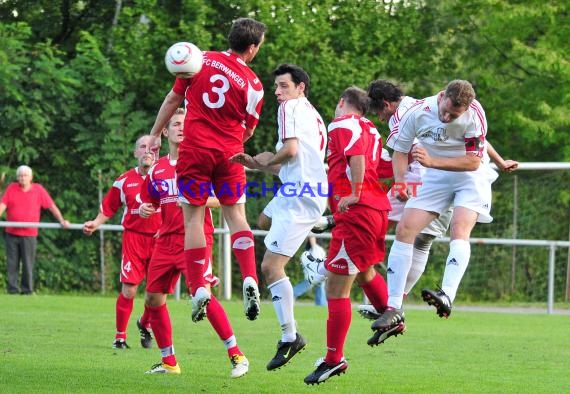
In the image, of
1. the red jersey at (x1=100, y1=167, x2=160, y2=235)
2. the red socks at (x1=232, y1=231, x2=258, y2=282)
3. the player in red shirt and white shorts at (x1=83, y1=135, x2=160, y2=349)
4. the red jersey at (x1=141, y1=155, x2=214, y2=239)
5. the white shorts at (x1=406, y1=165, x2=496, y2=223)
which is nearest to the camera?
the red socks at (x1=232, y1=231, x2=258, y2=282)

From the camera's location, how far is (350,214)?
30.1 feet

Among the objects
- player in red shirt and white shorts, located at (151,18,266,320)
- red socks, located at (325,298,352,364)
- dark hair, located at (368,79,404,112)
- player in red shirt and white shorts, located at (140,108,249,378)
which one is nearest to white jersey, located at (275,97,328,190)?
player in red shirt and white shorts, located at (151,18,266,320)

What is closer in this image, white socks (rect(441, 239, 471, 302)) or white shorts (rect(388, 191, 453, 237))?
white socks (rect(441, 239, 471, 302))

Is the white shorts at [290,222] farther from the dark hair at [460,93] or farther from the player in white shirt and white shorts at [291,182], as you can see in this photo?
the dark hair at [460,93]

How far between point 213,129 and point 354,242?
4.61ft

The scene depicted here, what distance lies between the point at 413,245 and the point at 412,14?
711 inches

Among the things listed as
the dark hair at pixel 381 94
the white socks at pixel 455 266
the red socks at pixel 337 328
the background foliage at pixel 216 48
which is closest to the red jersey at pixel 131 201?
the dark hair at pixel 381 94

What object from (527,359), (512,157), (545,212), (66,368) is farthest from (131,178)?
(512,157)

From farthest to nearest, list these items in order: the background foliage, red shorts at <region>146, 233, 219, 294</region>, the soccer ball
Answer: the background foliage < red shorts at <region>146, 233, 219, 294</region> < the soccer ball

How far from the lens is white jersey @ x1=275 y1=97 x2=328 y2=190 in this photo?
898 cm

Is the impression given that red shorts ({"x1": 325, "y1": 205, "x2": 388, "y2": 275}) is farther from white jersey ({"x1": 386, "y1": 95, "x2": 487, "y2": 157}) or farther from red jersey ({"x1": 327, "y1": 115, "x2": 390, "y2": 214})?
white jersey ({"x1": 386, "y1": 95, "x2": 487, "y2": 157})

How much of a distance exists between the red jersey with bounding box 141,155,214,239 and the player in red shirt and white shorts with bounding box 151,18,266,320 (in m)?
1.20

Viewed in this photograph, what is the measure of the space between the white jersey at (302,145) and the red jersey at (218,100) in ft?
0.85

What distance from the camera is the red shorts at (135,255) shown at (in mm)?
12367
